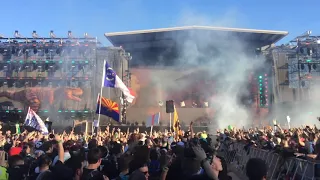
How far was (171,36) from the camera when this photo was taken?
4119 cm

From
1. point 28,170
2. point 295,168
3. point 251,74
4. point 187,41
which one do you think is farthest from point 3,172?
point 187,41

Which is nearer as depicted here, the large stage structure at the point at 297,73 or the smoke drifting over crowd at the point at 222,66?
the large stage structure at the point at 297,73

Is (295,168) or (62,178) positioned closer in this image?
(62,178)

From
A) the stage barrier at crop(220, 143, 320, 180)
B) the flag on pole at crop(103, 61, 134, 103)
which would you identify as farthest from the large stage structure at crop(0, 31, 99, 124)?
the stage barrier at crop(220, 143, 320, 180)

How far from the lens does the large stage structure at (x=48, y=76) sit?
104 feet

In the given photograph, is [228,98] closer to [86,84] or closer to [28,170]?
[86,84]

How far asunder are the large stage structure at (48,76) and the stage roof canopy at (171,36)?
31.5 ft

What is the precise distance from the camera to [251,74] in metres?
34.9

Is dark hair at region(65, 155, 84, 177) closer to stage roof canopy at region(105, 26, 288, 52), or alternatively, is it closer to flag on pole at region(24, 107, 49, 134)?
flag on pole at region(24, 107, 49, 134)

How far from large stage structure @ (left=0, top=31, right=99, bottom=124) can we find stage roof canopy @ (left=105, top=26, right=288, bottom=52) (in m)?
9.61

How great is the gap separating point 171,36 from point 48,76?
1569 cm

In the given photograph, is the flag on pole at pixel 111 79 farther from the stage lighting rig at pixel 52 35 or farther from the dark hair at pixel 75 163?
the stage lighting rig at pixel 52 35

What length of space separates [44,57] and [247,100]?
20.9 m

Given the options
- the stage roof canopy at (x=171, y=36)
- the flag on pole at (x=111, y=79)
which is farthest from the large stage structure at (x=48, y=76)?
the flag on pole at (x=111, y=79)
